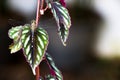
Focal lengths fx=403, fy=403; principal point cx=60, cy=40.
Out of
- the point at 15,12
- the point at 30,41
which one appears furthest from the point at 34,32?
the point at 15,12

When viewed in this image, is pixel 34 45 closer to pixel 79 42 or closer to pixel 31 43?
pixel 31 43

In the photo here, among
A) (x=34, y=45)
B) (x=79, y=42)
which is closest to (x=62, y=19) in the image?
(x=34, y=45)

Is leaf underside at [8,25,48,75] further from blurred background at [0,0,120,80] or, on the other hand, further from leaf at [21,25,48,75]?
blurred background at [0,0,120,80]

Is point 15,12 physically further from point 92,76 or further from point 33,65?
point 33,65

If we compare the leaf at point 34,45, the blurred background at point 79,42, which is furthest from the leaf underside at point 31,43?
the blurred background at point 79,42

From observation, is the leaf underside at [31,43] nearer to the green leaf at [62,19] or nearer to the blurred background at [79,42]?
the green leaf at [62,19]

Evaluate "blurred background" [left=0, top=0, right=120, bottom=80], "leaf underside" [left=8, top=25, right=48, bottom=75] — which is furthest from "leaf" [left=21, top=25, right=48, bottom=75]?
"blurred background" [left=0, top=0, right=120, bottom=80]
